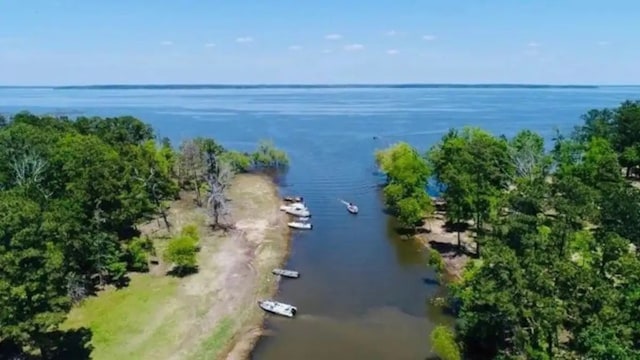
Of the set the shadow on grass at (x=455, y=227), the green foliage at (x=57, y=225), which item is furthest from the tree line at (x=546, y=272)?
the green foliage at (x=57, y=225)

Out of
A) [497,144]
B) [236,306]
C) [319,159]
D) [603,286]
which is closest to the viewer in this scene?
[603,286]

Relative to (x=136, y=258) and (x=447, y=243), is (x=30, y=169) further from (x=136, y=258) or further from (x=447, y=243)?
(x=447, y=243)

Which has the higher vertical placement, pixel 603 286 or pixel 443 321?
pixel 603 286

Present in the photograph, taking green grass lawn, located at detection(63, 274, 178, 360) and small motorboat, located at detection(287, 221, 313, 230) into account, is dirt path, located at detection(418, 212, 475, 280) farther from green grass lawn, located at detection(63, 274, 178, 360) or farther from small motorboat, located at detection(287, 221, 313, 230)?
green grass lawn, located at detection(63, 274, 178, 360)

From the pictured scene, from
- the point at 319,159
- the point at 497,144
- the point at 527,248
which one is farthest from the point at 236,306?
the point at 319,159

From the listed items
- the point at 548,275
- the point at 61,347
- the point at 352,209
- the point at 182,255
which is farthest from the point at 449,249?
the point at 61,347

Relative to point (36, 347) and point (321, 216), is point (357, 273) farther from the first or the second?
point (36, 347)

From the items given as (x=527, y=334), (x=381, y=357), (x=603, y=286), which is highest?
(x=603, y=286)

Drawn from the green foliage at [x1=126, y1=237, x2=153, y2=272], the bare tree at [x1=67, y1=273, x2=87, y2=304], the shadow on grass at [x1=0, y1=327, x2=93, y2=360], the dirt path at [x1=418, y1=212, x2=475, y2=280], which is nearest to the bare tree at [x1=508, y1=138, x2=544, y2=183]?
the dirt path at [x1=418, y1=212, x2=475, y2=280]
